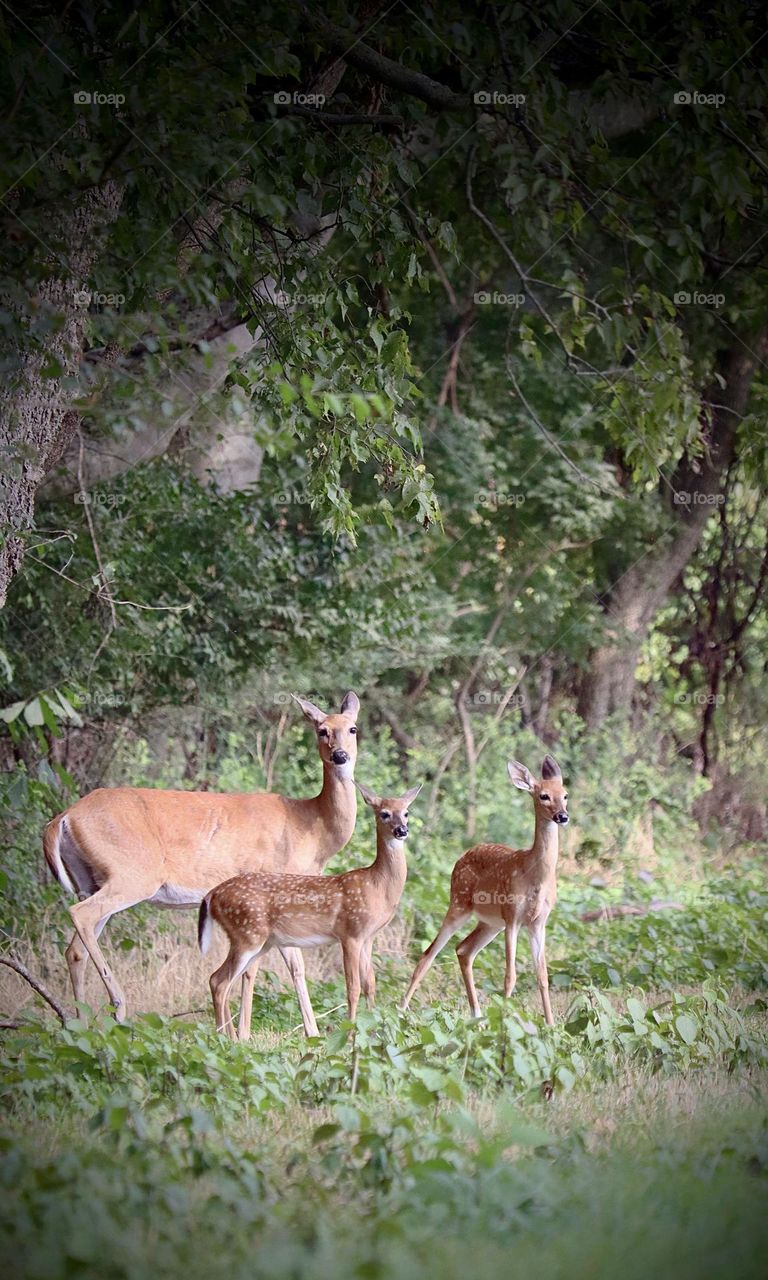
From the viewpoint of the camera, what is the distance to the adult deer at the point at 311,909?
6668 mm

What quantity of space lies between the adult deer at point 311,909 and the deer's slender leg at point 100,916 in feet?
2.27

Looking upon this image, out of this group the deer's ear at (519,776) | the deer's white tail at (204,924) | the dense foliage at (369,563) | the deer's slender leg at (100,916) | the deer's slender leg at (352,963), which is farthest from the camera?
the deer's ear at (519,776)

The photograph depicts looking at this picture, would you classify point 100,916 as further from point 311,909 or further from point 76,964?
point 311,909

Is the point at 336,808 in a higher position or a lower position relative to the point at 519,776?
lower

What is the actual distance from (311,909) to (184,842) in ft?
4.05

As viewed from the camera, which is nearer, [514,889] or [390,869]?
[390,869]

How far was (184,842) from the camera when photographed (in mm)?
7664

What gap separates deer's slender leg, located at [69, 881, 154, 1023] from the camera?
23.4ft

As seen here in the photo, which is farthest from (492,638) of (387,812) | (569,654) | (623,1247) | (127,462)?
(623,1247)

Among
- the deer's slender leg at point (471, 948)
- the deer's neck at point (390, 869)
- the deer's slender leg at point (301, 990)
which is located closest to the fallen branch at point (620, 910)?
the deer's slender leg at point (471, 948)

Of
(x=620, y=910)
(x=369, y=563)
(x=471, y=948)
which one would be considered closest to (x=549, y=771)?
(x=471, y=948)

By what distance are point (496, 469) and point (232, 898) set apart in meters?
8.03

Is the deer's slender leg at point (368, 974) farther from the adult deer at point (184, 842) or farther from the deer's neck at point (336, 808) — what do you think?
the deer's neck at point (336, 808)

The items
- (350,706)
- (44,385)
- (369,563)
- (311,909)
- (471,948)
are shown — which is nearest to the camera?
(44,385)
